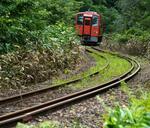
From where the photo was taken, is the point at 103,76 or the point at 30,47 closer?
the point at 30,47

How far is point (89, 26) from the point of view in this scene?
1389 inches

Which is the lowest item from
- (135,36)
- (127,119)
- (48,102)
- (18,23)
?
(135,36)

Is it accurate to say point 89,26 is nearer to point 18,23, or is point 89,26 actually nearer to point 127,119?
point 18,23

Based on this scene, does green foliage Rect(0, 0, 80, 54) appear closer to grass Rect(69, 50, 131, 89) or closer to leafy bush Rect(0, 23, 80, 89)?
leafy bush Rect(0, 23, 80, 89)

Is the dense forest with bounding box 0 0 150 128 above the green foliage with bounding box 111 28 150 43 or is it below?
above

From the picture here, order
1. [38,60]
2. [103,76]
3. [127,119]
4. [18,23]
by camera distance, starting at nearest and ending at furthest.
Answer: [127,119]
[38,60]
[18,23]
[103,76]

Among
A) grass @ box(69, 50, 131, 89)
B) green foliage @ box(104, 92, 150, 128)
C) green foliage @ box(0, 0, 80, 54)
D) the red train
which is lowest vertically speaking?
the red train

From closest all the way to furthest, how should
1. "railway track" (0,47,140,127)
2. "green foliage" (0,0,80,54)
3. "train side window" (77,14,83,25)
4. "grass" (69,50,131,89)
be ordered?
"railway track" (0,47,140,127), "grass" (69,50,131,89), "green foliage" (0,0,80,54), "train side window" (77,14,83,25)

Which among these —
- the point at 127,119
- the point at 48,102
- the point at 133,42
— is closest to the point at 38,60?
the point at 48,102

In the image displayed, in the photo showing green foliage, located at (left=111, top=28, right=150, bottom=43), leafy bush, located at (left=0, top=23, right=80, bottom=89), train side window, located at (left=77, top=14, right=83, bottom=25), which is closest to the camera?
leafy bush, located at (left=0, top=23, right=80, bottom=89)

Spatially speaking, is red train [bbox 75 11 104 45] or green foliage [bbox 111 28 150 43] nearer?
green foliage [bbox 111 28 150 43]

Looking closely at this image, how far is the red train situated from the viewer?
3525 centimetres

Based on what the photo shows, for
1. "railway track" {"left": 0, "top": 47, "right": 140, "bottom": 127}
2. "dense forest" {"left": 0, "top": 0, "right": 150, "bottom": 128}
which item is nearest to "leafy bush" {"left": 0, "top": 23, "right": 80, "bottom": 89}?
"dense forest" {"left": 0, "top": 0, "right": 150, "bottom": 128}

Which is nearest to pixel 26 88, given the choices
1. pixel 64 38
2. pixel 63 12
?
pixel 64 38
